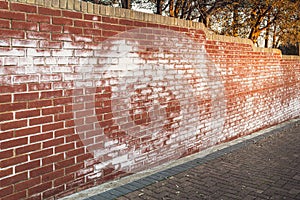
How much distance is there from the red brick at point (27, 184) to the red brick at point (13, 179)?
0.05 meters

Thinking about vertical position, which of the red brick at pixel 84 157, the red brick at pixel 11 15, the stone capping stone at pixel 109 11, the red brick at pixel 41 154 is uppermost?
the stone capping stone at pixel 109 11

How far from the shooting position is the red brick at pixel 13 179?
3.09 m

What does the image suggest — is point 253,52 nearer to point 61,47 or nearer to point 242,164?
point 242,164

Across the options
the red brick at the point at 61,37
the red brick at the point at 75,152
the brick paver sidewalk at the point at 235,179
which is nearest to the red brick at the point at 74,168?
the red brick at the point at 75,152

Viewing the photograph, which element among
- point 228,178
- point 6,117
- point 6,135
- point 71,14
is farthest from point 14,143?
point 228,178

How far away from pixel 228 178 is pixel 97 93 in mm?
2376

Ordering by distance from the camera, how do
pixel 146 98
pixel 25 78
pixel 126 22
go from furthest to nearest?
pixel 146 98 < pixel 126 22 < pixel 25 78

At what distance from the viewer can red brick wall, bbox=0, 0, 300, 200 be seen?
3174 mm

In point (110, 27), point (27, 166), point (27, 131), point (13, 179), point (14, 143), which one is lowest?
point (13, 179)

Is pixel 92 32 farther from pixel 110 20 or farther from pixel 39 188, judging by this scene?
pixel 39 188

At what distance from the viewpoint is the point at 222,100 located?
6781 millimetres

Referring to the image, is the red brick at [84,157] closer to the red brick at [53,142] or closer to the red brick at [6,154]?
the red brick at [53,142]

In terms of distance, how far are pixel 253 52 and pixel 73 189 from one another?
6.06 metres

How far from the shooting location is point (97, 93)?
402 cm
